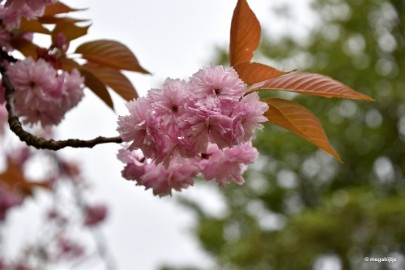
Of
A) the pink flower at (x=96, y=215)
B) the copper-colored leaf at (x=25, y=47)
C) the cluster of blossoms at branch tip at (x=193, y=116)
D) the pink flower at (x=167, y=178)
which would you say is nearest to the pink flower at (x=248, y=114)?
the cluster of blossoms at branch tip at (x=193, y=116)

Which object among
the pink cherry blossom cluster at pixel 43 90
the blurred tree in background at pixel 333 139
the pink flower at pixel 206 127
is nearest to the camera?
the pink flower at pixel 206 127

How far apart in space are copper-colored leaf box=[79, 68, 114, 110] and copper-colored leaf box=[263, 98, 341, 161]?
30cm

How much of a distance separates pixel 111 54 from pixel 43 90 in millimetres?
111

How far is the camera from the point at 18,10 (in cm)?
74

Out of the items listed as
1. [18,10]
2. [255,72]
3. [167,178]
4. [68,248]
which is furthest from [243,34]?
[68,248]

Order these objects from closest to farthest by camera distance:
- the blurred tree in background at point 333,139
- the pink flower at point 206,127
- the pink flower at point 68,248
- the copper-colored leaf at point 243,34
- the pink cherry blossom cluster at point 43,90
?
the pink flower at point 206,127 → the copper-colored leaf at point 243,34 → the pink cherry blossom cluster at point 43,90 → the pink flower at point 68,248 → the blurred tree in background at point 333,139

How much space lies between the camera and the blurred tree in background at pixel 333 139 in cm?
603

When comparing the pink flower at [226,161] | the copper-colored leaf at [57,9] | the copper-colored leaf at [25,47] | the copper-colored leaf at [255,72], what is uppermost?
the copper-colored leaf at [57,9]

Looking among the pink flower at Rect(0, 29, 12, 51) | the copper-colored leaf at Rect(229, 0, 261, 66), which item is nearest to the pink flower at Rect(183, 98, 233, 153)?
the copper-colored leaf at Rect(229, 0, 261, 66)

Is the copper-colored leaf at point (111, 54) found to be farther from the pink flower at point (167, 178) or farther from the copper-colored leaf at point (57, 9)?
the pink flower at point (167, 178)

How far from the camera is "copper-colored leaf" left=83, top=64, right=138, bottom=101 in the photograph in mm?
831

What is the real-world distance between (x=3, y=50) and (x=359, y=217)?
409 centimetres

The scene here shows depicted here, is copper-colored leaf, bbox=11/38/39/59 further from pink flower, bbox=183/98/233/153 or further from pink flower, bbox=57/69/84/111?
pink flower, bbox=183/98/233/153

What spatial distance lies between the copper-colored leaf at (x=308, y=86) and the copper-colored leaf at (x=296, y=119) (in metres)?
0.02
